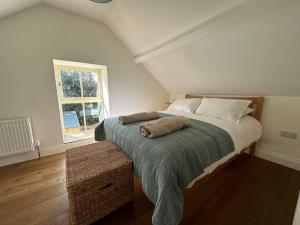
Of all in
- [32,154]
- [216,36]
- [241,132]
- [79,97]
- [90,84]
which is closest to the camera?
[241,132]

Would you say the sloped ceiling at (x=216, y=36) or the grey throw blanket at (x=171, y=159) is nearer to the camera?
the grey throw blanket at (x=171, y=159)

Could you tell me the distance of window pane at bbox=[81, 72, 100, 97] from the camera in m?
2.83

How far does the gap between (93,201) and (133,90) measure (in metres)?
2.49

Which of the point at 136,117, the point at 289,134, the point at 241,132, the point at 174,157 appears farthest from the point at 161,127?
the point at 289,134

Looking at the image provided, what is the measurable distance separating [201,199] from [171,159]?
82 cm

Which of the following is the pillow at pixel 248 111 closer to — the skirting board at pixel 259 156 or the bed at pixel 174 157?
the bed at pixel 174 157

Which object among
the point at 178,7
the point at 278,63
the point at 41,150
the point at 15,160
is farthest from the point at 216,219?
the point at 15,160

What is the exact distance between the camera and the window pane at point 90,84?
2.83m

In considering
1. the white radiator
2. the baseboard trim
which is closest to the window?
the white radiator

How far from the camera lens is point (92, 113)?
3023mm

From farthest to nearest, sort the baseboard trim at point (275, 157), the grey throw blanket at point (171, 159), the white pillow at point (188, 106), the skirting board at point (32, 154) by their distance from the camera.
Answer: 1. the white pillow at point (188, 106)
2. the skirting board at point (32, 154)
3. the baseboard trim at point (275, 157)
4. the grey throw blanket at point (171, 159)

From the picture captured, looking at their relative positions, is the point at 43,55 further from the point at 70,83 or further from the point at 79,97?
the point at 79,97

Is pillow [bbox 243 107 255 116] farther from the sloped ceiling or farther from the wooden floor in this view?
the wooden floor

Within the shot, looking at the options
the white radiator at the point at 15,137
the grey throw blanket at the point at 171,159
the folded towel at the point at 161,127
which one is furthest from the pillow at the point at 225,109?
the white radiator at the point at 15,137
